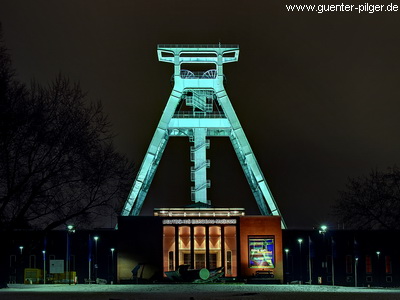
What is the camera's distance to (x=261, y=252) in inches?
2645

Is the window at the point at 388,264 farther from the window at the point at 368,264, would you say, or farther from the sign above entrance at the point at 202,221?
the sign above entrance at the point at 202,221

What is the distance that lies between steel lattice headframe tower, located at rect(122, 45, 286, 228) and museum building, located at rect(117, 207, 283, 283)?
5.90 metres

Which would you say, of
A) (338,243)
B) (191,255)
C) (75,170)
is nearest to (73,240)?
(191,255)

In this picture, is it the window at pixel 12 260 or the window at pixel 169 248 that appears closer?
the window at pixel 169 248

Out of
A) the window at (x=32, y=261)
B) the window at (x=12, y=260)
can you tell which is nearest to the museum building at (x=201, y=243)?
the window at (x=32, y=261)

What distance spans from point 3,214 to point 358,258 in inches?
1917

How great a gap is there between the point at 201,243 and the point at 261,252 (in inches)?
216

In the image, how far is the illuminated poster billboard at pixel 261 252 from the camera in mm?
66562

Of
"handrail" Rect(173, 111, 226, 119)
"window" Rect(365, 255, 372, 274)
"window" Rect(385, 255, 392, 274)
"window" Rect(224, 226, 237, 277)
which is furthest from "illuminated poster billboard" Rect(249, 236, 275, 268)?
"window" Rect(385, 255, 392, 274)

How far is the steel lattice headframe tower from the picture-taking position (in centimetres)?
7425

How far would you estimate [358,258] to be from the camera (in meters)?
75.2

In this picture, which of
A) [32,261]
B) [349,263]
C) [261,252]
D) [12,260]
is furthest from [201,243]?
[12,260]

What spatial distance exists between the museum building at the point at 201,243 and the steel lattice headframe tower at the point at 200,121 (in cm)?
590
